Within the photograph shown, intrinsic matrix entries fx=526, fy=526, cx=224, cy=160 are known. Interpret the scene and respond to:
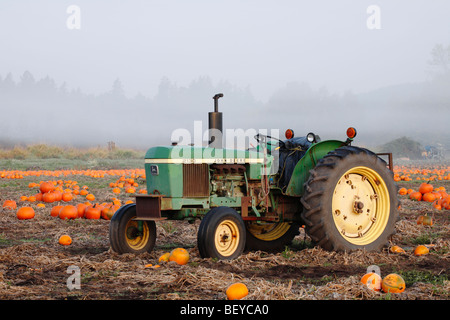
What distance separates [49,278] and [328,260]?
3.50 metres

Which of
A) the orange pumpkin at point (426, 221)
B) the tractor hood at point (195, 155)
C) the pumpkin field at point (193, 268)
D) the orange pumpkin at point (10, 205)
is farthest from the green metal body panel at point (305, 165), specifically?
the orange pumpkin at point (10, 205)

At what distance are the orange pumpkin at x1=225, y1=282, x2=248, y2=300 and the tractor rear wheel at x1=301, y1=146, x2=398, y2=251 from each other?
2563mm

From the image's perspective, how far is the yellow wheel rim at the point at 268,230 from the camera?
8469mm

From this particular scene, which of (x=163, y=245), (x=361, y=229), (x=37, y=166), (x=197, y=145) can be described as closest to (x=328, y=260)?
(x=361, y=229)

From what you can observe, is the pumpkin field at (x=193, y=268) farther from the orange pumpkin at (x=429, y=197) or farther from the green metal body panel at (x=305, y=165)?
the orange pumpkin at (x=429, y=197)

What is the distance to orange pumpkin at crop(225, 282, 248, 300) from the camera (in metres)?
4.77

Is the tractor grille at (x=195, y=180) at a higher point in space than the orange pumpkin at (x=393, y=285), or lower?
higher

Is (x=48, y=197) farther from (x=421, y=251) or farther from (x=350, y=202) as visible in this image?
(x=421, y=251)

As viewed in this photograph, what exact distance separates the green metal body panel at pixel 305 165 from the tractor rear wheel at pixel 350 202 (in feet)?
0.94

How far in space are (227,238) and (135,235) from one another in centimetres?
153

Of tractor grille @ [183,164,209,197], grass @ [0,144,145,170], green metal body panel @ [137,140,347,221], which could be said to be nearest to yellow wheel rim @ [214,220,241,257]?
green metal body panel @ [137,140,347,221]

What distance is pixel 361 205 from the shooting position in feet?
25.4

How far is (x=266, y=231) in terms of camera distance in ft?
28.2

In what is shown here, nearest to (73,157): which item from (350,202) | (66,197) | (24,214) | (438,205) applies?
(66,197)
